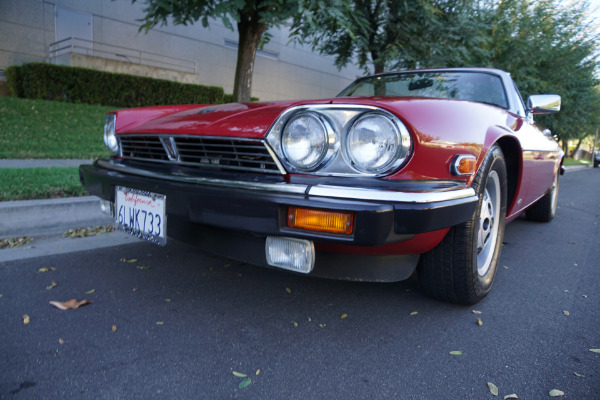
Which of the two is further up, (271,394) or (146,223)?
(146,223)

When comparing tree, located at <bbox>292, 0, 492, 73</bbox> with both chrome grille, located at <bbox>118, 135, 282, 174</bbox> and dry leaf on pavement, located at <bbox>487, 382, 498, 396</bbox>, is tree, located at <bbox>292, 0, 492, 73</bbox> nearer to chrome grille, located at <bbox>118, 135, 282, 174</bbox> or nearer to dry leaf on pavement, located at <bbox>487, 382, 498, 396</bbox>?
chrome grille, located at <bbox>118, 135, 282, 174</bbox>

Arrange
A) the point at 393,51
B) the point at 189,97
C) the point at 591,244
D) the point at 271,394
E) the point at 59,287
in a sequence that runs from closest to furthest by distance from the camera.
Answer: the point at 271,394, the point at 59,287, the point at 591,244, the point at 393,51, the point at 189,97

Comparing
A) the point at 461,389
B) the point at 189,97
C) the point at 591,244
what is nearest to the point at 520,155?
the point at 461,389

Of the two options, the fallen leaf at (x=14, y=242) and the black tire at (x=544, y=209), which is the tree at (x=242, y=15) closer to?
the black tire at (x=544, y=209)

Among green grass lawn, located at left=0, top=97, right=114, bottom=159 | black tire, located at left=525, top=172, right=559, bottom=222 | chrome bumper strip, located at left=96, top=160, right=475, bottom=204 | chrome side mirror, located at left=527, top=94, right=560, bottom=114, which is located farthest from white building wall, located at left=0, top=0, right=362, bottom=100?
chrome bumper strip, located at left=96, top=160, right=475, bottom=204

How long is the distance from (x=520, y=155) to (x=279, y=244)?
5.65ft

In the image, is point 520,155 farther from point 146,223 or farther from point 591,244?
point 146,223

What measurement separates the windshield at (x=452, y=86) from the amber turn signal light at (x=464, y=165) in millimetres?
1060

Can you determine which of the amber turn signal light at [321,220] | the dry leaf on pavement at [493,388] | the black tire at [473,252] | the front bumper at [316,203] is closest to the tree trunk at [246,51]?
the black tire at [473,252]

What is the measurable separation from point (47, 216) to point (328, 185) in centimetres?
273

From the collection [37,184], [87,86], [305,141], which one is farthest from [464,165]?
[87,86]

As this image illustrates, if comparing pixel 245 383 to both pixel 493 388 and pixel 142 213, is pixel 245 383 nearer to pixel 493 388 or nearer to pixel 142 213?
pixel 493 388

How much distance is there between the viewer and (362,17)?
8.93 metres

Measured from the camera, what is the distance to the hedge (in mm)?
10156
